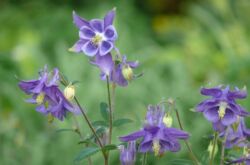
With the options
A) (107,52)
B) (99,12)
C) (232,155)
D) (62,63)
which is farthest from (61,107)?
(99,12)

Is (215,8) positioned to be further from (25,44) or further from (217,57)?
(25,44)

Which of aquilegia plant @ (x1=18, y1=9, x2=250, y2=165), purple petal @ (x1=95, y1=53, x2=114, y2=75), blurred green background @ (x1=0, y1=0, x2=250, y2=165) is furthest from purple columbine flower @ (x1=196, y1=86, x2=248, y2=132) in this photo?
blurred green background @ (x1=0, y1=0, x2=250, y2=165)

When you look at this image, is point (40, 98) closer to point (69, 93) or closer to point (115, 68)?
point (69, 93)

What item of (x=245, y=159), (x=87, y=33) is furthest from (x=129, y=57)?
(x=245, y=159)

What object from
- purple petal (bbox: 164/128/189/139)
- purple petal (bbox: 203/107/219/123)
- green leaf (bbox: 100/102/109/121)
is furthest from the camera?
green leaf (bbox: 100/102/109/121)

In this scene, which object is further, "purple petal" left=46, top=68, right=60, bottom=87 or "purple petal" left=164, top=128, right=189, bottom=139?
"purple petal" left=46, top=68, right=60, bottom=87

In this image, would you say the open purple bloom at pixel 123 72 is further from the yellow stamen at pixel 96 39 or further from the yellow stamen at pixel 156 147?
the yellow stamen at pixel 156 147

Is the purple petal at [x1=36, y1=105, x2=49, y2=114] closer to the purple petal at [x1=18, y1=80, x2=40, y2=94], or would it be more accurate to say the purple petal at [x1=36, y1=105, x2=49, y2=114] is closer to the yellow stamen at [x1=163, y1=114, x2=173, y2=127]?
the purple petal at [x1=18, y1=80, x2=40, y2=94]
